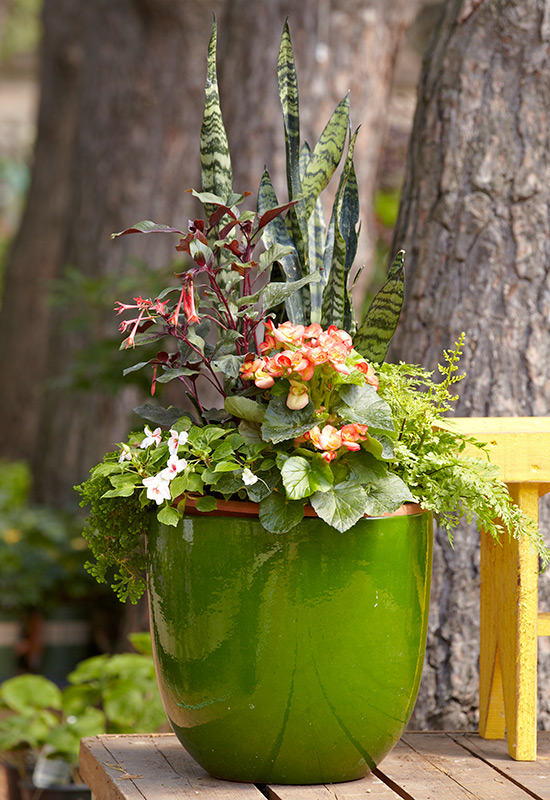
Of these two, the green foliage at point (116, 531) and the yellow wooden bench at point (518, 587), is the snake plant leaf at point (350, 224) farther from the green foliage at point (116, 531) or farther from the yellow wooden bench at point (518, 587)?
the green foliage at point (116, 531)

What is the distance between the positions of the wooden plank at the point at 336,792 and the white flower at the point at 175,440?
1.83 feet

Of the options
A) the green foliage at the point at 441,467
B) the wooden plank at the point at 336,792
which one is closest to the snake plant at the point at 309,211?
the green foliage at the point at 441,467

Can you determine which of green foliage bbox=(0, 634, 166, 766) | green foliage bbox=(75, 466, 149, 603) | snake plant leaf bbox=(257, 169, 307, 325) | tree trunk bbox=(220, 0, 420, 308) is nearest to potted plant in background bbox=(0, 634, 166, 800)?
green foliage bbox=(0, 634, 166, 766)

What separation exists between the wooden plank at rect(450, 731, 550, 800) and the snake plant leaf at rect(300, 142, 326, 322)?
83 centimetres

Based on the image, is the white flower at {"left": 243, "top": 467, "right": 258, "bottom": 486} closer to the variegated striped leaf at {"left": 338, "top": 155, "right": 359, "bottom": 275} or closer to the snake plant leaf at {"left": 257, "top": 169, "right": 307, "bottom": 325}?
the snake plant leaf at {"left": 257, "top": 169, "right": 307, "bottom": 325}

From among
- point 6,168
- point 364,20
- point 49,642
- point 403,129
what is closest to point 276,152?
point 364,20

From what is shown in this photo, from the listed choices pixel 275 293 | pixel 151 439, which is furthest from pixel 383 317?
pixel 151 439

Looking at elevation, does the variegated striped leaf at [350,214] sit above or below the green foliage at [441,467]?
above

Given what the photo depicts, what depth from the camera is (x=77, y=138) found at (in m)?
5.88

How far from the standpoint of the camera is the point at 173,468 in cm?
146

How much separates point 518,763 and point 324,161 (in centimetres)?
110

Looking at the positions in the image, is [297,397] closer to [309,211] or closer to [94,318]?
[309,211]

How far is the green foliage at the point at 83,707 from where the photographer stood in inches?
105

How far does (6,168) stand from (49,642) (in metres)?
14.9
